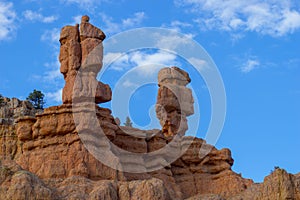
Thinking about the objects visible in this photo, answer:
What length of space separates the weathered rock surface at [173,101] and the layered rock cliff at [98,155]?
9 centimetres

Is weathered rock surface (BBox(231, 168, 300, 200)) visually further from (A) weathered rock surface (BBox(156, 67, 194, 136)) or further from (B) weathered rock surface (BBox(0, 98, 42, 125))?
(B) weathered rock surface (BBox(0, 98, 42, 125))

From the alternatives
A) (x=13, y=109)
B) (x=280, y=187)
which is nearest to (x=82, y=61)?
(x=13, y=109)

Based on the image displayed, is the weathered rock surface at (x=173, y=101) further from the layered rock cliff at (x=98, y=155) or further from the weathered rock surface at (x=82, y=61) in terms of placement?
the weathered rock surface at (x=82, y=61)

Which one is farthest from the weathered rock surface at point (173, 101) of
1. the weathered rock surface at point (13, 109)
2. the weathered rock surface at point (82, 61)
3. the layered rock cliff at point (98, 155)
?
the weathered rock surface at point (13, 109)

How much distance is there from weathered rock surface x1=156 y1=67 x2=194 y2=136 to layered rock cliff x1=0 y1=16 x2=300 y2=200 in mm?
86

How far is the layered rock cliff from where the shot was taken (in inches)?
1849

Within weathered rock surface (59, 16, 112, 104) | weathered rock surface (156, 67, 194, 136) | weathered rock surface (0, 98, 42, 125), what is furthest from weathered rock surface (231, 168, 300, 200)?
weathered rock surface (0, 98, 42, 125)

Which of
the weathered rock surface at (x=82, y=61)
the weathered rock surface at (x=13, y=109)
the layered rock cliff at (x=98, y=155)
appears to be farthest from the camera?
the weathered rock surface at (x=13, y=109)

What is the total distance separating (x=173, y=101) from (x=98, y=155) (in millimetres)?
17405

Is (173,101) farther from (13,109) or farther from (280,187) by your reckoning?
(280,187)

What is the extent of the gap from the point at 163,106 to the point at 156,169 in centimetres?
975

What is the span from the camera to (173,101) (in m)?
71.2

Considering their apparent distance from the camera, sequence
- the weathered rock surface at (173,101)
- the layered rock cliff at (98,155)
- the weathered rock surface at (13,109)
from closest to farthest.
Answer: the layered rock cliff at (98,155) < the weathered rock surface at (173,101) < the weathered rock surface at (13,109)

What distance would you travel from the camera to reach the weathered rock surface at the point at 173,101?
230 feet
